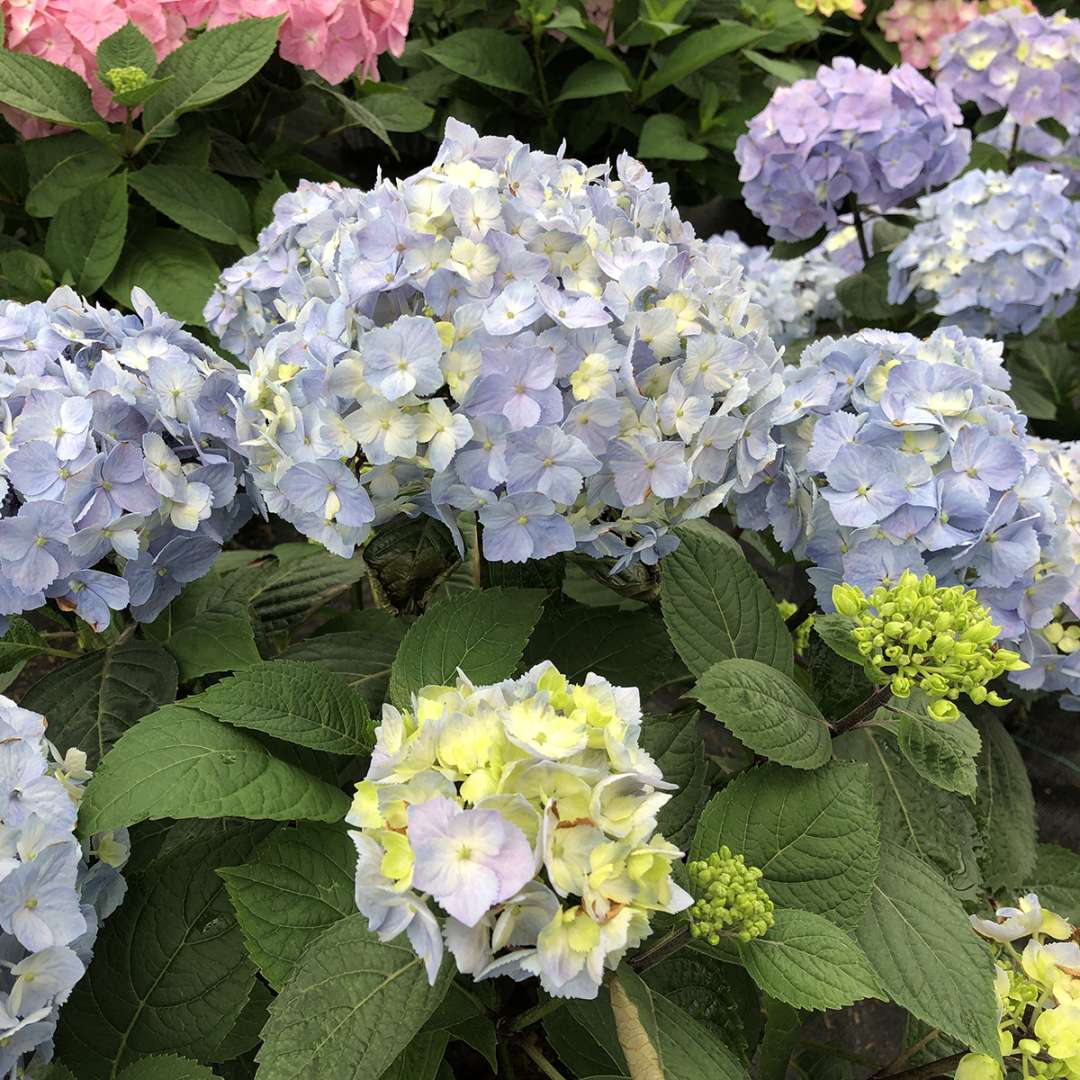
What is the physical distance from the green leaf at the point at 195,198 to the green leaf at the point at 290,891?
1.09 m

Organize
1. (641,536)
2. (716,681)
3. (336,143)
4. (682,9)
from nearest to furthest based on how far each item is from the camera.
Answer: (716,681)
(641,536)
(682,9)
(336,143)

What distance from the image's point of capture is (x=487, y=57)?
7.72 ft

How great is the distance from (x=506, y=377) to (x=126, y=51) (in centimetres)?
102

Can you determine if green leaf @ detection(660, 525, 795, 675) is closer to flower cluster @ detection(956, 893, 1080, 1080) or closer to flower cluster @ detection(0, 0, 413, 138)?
flower cluster @ detection(956, 893, 1080, 1080)

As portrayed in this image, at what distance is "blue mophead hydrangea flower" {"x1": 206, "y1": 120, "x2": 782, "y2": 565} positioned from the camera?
2.93 feet

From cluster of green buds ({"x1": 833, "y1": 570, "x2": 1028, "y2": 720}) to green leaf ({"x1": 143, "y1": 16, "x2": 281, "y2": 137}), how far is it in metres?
1.18

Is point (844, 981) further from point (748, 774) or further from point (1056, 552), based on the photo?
point (1056, 552)

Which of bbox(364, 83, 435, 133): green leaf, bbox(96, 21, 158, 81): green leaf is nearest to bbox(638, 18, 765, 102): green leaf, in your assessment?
bbox(364, 83, 435, 133): green leaf

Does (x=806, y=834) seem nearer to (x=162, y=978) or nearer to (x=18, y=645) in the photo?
(x=162, y=978)

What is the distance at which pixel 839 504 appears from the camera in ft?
3.41

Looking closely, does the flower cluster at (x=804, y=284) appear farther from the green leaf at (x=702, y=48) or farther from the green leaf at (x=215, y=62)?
the green leaf at (x=215, y=62)

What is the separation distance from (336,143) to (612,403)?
2.05 metres

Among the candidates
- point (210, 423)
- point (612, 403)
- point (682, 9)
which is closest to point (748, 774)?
point (612, 403)

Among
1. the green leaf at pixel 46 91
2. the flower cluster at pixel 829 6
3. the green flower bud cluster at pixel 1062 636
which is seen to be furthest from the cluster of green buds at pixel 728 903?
the flower cluster at pixel 829 6
